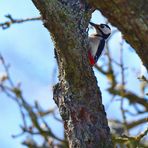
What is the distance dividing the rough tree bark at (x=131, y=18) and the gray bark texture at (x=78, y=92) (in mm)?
961

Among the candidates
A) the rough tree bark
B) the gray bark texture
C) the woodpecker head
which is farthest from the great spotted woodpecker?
the rough tree bark

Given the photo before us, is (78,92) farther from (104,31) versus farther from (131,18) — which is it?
(104,31)

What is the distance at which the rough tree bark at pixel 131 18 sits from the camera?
6.48 ft

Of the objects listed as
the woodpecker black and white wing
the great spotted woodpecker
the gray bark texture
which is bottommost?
the gray bark texture

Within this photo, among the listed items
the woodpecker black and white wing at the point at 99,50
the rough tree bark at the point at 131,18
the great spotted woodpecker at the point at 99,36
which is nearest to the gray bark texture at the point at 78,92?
the rough tree bark at the point at 131,18

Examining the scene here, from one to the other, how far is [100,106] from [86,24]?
0.51 m

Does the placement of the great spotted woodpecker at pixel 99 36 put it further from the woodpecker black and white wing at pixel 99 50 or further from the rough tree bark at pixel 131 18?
the rough tree bark at pixel 131 18

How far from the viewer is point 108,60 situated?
23.1ft

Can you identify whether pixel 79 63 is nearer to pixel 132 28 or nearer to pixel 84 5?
pixel 84 5

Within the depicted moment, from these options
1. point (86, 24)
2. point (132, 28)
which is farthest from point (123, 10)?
point (86, 24)

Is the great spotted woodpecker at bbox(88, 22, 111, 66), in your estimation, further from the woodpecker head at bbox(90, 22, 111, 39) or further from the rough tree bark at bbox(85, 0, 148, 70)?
the rough tree bark at bbox(85, 0, 148, 70)

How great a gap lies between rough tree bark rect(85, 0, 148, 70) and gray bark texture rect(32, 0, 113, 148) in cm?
96

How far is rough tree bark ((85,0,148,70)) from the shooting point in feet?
6.48

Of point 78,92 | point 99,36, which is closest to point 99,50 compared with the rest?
point 99,36
